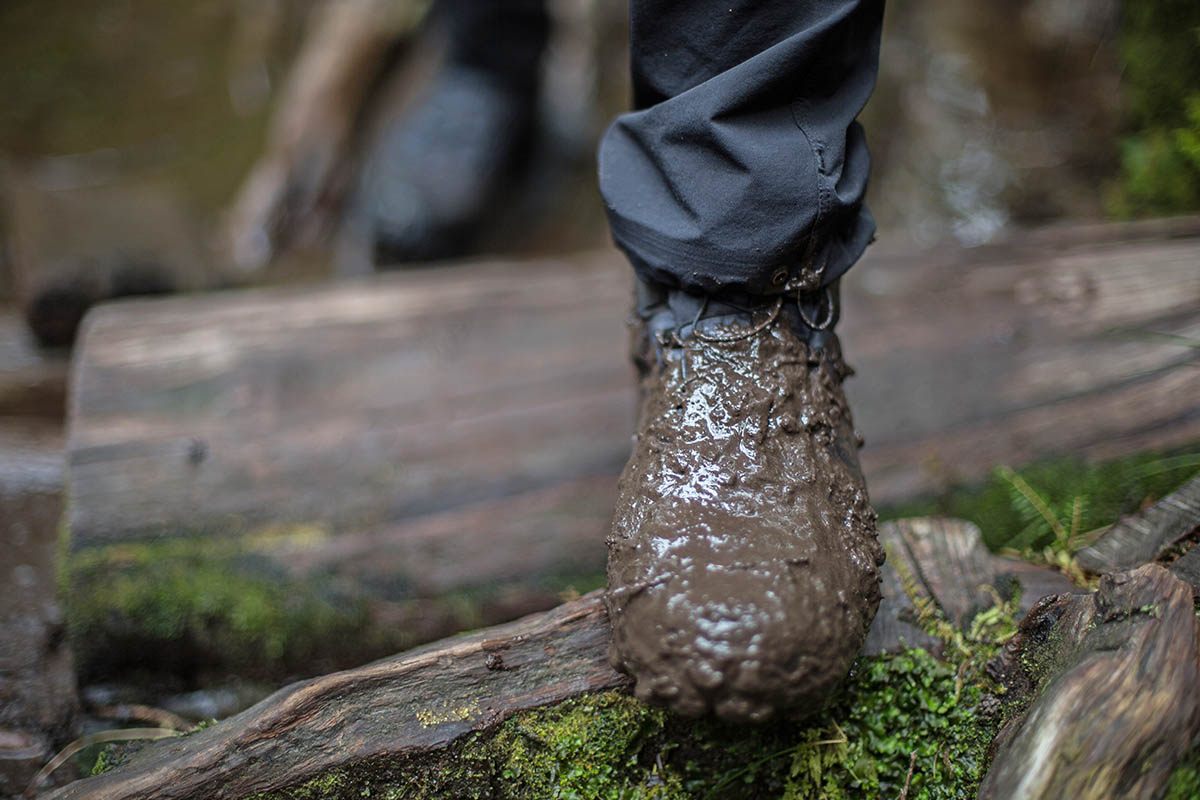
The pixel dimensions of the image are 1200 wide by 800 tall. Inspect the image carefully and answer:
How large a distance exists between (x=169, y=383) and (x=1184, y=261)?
287 centimetres

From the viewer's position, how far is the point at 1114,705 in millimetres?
1243

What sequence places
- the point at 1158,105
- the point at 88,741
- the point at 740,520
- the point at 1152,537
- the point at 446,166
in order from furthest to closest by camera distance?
1. the point at 446,166
2. the point at 1158,105
3. the point at 88,741
4. the point at 1152,537
5. the point at 740,520

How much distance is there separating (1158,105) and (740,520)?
8.25 feet

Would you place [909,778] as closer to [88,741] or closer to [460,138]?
[88,741]

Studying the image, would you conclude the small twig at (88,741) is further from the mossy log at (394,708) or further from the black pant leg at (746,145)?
the black pant leg at (746,145)

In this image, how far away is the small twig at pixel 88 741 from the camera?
1760mm

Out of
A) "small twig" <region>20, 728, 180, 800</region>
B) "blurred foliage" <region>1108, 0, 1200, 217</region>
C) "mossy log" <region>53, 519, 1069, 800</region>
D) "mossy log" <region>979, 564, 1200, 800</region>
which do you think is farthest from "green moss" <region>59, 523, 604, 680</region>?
"blurred foliage" <region>1108, 0, 1200, 217</region>

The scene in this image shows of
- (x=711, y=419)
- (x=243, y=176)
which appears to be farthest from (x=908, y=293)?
(x=243, y=176)

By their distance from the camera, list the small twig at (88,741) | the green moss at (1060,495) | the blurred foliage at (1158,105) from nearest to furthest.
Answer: the small twig at (88,741) < the green moss at (1060,495) < the blurred foliage at (1158,105)

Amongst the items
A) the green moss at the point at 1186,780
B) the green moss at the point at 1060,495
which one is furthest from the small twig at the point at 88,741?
the green moss at the point at 1060,495

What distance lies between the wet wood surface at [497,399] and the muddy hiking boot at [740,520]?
67cm

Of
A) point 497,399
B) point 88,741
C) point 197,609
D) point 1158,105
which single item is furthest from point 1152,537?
point 88,741

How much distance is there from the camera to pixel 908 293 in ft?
8.71

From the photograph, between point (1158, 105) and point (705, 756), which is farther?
point (1158, 105)
